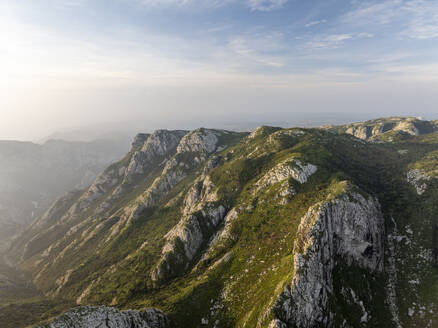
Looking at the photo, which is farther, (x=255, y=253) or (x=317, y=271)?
(x=255, y=253)

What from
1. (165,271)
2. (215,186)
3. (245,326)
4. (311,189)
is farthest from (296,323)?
(215,186)

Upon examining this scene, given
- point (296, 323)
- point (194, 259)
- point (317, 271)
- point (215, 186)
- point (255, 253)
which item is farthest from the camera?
point (215, 186)

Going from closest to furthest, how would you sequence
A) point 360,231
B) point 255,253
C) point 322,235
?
point 322,235 < point 360,231 < point 255,253

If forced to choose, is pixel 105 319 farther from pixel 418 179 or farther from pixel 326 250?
pixel 418 179

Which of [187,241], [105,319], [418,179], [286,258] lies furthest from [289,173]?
[105,319]

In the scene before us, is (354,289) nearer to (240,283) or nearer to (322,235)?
(322,235)

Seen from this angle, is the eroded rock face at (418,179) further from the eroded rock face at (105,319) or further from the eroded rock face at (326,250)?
the eroded rock face at (105,319)
